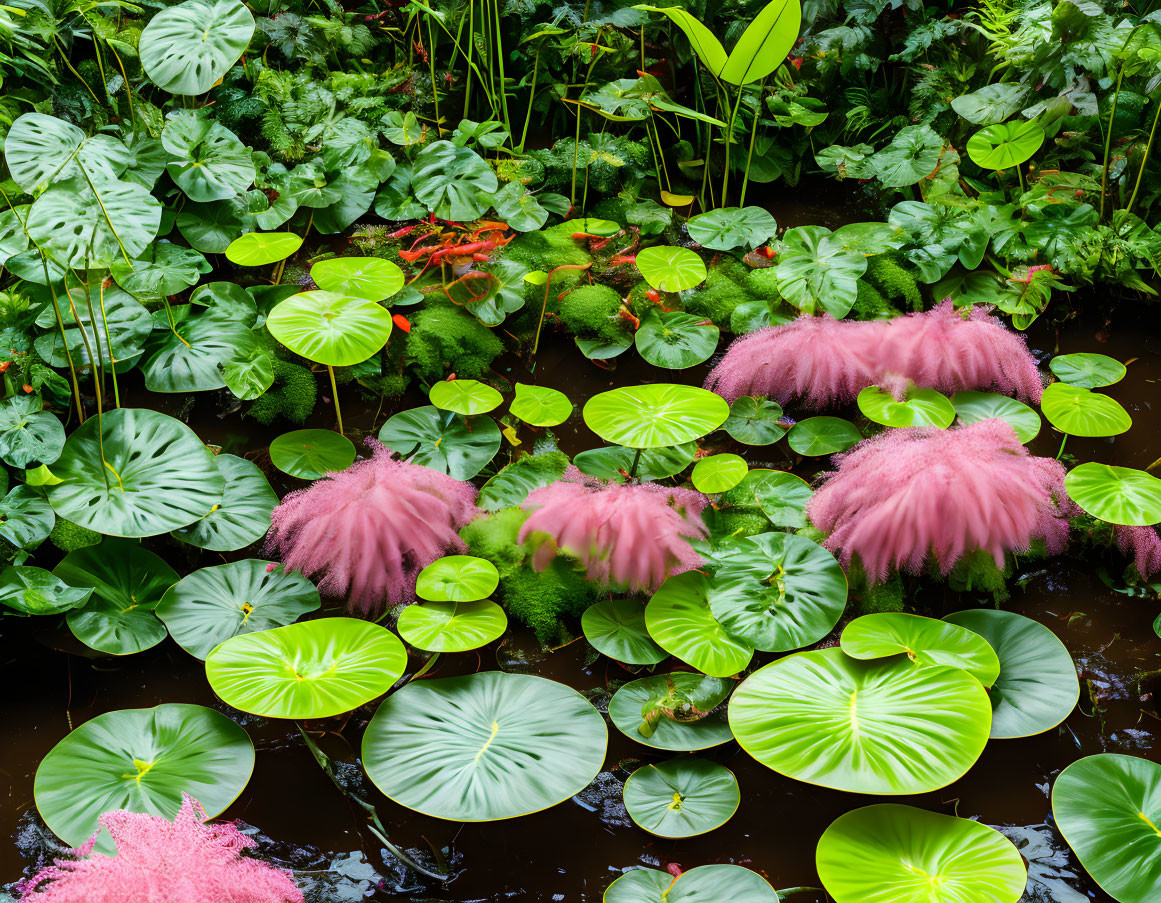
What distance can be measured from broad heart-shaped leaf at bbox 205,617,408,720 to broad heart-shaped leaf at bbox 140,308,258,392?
0.72 meters

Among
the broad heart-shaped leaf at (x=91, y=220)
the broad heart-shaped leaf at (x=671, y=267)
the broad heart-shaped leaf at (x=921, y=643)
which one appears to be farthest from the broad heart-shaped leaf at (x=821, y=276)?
the broad heart-shaped leaf at (x=91, y=220)

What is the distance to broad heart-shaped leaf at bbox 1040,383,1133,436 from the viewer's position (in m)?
1.93

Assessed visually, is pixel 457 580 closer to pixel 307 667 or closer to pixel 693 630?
pixel 307 667

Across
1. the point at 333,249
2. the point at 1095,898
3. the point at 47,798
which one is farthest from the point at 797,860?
the point at 333,249

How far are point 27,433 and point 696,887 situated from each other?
1.49 m

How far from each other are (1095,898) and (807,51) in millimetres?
2329

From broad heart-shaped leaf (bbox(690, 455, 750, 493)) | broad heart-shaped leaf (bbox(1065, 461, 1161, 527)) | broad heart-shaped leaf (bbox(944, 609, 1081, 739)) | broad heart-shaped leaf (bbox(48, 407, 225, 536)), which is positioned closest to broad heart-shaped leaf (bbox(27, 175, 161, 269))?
broad heart-shaped leaf (bbox(48, 407, 225, 536))

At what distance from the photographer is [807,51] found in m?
2.73

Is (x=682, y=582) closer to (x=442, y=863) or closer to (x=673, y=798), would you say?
(x=673, y=798)

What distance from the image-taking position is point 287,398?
211 cm

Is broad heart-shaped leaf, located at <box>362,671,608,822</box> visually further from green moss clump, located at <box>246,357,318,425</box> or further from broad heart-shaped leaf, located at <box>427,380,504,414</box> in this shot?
green moss clump, located at <box>246,357,318,425</box>

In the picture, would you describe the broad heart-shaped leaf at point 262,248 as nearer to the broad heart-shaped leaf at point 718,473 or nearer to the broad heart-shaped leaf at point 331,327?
the broad heart-shaped leaf at point 331,327

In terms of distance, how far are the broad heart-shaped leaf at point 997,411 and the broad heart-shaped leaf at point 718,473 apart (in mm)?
525

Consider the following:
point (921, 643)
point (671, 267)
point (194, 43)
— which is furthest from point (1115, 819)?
point (194, 43)
